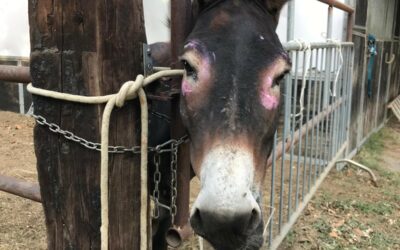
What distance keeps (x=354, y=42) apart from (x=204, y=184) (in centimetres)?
464

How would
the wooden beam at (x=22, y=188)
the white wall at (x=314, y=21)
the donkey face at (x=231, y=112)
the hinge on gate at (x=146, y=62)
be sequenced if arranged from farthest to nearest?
the white wall at (x=314, y=21)
the wooden beam at (x=22, y=188)
the hinge on gate at (x=146, y=62)
the donkey face at (x=231, y=112)

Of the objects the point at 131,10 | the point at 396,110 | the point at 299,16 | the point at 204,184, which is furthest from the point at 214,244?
the point at 396,110

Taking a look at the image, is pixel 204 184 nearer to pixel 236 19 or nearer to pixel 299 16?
pixel 236 19

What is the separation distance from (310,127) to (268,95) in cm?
229

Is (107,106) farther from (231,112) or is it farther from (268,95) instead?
(268,95)

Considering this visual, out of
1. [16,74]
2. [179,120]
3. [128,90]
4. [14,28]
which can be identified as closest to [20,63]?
[14,28]

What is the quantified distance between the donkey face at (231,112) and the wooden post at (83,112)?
0.21 m

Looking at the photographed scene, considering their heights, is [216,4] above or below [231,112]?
above

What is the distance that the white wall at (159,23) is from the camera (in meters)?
3.87

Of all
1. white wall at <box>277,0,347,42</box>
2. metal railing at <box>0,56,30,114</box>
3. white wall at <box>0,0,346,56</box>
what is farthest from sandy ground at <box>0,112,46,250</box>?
white wall at <box>277,0,347,42</box>

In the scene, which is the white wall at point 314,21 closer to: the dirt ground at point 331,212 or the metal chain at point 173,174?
the dirt ground at point 331,212

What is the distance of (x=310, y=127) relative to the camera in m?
3.63

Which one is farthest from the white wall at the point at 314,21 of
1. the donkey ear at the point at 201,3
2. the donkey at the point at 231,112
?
the donkey at the point at 231,112

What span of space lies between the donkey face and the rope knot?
223 millimetres
